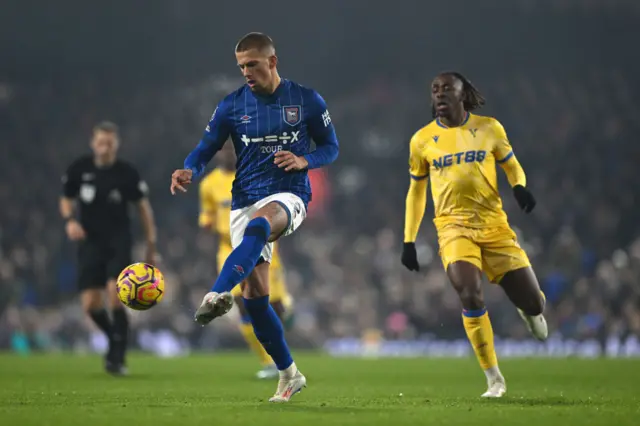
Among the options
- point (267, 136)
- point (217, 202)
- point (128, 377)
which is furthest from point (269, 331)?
point (217, 202)

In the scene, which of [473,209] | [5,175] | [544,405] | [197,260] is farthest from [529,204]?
[5,175]

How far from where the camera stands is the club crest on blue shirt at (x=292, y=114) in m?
6.94

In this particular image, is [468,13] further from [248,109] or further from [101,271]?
[248,109]

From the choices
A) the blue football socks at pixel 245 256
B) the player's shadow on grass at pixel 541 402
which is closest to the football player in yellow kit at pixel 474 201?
the player's shadow on grass at pixel 541 402

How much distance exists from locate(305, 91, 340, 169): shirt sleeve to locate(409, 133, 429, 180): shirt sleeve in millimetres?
870

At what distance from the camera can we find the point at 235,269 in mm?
6125

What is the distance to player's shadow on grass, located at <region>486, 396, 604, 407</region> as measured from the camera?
262 inches

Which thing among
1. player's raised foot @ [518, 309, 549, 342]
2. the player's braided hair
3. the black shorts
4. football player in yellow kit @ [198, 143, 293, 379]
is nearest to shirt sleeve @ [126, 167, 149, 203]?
the black shorts

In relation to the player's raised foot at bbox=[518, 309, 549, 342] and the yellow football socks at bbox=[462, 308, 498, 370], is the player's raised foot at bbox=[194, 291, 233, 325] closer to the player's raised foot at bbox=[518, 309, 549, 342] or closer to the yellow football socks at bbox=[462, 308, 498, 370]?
the yellow football socks at bbox=[462, 308, 498, 370]

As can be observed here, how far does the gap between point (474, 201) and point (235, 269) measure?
2.26 metres

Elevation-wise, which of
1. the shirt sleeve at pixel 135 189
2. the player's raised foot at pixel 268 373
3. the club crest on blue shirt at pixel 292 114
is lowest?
the player's raised foot at pixel 268 373

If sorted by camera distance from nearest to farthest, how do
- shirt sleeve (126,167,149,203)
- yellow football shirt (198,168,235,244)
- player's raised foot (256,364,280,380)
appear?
player's raised foot (256,364,280,380), shirt sleeve (126,167,149,203), yellow football shirt (198,168,235,244)

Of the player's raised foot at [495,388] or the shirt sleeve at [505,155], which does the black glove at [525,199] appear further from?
the player's raised foot at [495,388]

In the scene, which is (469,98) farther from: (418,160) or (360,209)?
(360,209)
